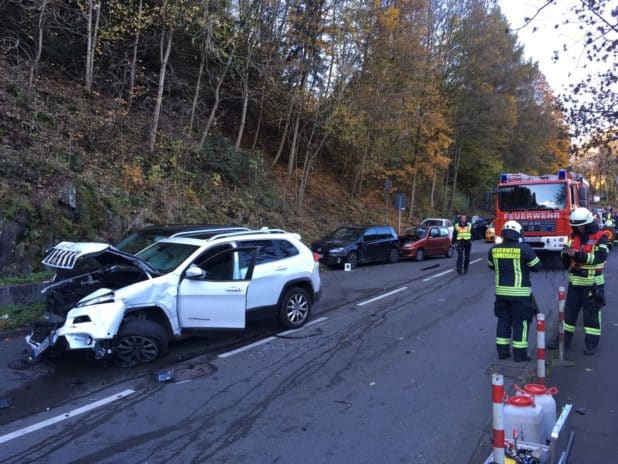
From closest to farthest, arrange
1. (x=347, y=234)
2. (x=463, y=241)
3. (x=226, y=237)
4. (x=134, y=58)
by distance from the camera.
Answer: (x=226, y=237) < (x=463, y=241) < (x=134, y=58) < (x=347, y=234)

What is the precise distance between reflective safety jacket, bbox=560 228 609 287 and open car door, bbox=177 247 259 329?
14.2 ft

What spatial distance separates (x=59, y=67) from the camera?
17.7 m

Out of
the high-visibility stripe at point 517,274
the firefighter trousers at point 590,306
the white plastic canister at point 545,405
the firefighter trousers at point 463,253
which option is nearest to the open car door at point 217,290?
the high-visibility stripe at point 517,274

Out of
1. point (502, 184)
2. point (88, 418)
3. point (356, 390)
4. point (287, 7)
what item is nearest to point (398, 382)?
point (356, 390)

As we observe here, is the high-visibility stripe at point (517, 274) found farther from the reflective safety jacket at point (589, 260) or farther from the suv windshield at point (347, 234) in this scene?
the suv windshield at point (347, 234)

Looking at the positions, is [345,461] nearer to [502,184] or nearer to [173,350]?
[173,350]

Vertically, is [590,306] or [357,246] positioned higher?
[590,306]

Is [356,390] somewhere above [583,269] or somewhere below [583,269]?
below

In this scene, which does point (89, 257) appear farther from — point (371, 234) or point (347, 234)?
point (371, 234)

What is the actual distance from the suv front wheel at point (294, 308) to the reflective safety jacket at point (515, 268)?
3225 millimetres

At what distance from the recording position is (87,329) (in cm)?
577

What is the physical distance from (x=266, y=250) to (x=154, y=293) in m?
2.14

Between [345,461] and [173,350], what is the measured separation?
3.66 m

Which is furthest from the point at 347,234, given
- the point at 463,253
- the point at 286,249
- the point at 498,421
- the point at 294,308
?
the point at 498,421
